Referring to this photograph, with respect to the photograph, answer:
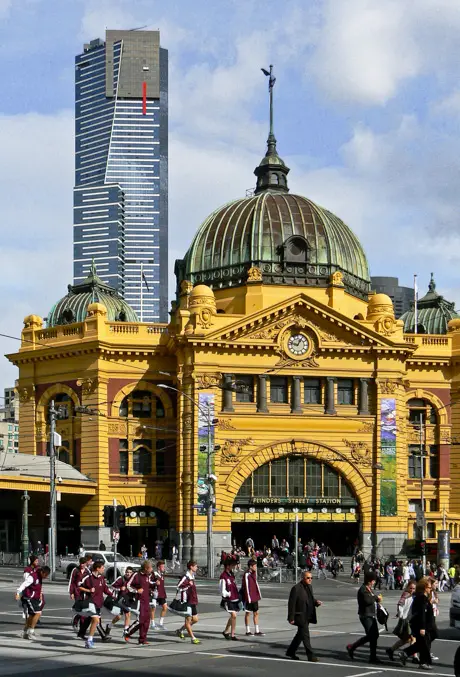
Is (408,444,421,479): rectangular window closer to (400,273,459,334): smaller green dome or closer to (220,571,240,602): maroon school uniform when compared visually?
(400,273,459,334): smaller green dome

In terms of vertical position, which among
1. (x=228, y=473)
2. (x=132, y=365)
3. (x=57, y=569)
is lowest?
(x=57, y=569)

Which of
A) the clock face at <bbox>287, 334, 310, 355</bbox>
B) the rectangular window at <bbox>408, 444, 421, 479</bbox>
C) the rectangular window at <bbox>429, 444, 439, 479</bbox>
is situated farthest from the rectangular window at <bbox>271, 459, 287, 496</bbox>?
the rectangular window at <bbox>429, 444, 439, 479</bbox>

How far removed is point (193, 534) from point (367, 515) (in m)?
11.3

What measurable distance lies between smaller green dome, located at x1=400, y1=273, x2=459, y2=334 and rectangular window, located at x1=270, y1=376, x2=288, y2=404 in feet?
64.8

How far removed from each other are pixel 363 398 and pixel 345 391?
135 cm

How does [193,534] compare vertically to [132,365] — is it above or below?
below

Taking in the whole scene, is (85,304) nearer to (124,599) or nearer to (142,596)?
(124,599)

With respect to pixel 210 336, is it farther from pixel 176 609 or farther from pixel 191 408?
pixel 176 609

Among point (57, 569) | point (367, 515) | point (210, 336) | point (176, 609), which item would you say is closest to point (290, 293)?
point (210, 336)

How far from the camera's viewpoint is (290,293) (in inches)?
3376

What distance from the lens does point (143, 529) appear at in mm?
82938

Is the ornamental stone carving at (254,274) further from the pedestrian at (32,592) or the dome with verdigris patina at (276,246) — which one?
the pedestrian at (32,592)

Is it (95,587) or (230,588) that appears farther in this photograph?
(230,588)

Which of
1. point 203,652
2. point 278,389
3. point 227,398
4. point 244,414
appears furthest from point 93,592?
point 278,389
